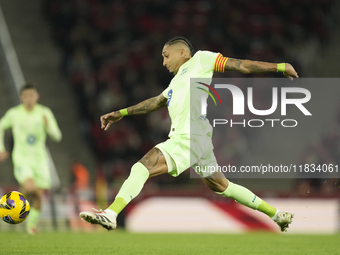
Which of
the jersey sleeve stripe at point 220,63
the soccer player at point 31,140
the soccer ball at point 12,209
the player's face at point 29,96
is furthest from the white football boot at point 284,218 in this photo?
the player's face at point 29,96

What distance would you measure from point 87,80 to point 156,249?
985 cm

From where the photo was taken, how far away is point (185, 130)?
5.48 metres

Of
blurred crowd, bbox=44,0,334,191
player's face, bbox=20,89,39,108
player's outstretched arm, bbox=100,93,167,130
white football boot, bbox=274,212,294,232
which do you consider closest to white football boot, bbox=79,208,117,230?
player's outstretched arm, bbox=100,93,167,130

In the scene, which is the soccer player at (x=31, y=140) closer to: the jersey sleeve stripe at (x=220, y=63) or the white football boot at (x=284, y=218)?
the jersey sleeve stripe at (x=220, y=63)

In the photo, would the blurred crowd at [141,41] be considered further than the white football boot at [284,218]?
Yes

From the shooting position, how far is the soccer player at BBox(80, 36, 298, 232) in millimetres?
5250

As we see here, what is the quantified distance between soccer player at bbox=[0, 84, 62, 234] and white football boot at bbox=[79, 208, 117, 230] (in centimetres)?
447

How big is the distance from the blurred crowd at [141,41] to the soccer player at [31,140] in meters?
4.51

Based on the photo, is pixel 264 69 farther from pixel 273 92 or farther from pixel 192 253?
pixel 273 92

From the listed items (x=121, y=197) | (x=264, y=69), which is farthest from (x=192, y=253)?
A: (x=264, y=69)

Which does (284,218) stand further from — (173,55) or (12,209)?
(12,209)

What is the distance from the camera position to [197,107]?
18.3ft

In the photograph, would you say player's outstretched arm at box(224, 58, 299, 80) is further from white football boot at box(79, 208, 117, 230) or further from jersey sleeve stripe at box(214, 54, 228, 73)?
white football boot at box(79, 208, 117, 230)

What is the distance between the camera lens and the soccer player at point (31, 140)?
29.3ft
